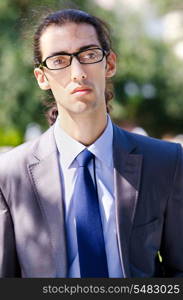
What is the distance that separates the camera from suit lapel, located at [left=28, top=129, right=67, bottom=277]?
8.16 ft

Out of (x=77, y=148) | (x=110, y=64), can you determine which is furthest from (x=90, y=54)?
(x=77, y=148)

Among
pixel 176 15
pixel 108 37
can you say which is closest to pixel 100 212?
pixel 108 37

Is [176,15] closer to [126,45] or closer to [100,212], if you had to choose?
[126,45]

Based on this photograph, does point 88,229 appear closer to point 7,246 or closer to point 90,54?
point 7,246

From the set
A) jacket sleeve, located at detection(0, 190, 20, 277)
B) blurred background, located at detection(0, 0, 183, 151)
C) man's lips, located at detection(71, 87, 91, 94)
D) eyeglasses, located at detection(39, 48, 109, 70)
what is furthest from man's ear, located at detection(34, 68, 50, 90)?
blurred background, located at detection(0, 0, 183, 151)

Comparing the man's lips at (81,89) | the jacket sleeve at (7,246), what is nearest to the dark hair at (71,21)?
the man's lips at (81,89)

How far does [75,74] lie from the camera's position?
2.55 m

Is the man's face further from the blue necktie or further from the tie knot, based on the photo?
the blue necktie

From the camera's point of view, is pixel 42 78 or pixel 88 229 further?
pixel 42 78

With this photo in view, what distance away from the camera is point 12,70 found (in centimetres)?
1402

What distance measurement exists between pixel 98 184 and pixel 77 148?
7.0 inches

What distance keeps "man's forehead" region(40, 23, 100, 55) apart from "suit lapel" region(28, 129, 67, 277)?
39cm

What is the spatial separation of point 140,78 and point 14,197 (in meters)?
15.0

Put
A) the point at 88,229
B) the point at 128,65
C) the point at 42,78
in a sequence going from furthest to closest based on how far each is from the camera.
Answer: the point at 128,65 → the point at 42,78 → the point at 88,229
